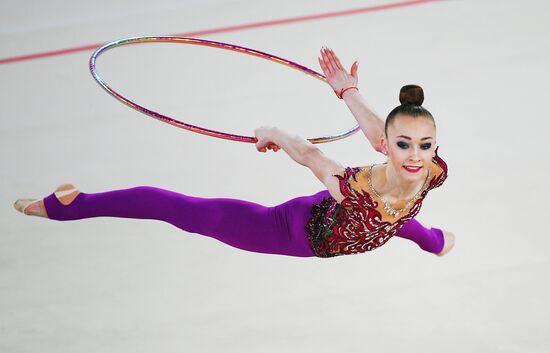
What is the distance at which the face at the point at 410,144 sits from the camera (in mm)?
2328

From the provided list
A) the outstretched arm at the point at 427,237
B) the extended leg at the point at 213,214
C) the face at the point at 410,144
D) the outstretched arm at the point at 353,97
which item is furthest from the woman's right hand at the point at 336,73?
the outstretched arm at the point at 427,237

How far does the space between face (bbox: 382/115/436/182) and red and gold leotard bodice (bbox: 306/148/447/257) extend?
144 millimetres

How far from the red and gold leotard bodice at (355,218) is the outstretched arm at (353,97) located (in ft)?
0.62

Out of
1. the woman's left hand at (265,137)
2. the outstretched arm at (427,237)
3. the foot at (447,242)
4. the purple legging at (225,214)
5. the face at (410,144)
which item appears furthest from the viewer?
the foot at (447,242)

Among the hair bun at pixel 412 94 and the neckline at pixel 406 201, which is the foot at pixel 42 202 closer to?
the neckline at pixel 406 201

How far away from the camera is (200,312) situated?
334cm

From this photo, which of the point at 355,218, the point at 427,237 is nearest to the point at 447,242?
the point at 427,237

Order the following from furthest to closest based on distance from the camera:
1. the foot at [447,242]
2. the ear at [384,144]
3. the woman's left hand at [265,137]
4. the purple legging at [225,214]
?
the foot at [447,242] < the purple legging at [225,214] < the woman's left hand at [265,137] < the ear at [384,144]

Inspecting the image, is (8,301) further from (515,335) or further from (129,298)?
(515,335)

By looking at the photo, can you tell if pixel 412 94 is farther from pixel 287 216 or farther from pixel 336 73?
pixel 287 216

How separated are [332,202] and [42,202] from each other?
1.18m

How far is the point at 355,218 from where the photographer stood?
8.46 feet

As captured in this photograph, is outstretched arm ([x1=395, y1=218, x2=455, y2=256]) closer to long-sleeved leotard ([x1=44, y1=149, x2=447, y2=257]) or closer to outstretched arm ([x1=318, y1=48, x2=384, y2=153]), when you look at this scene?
long-sleeved leotard ([x1=44, y1=149, x2=447, y2=257])

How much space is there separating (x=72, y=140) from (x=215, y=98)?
987 millimetres
